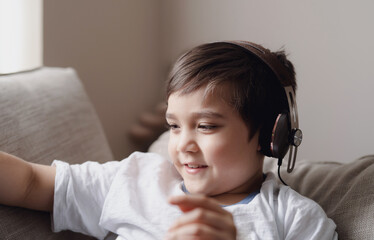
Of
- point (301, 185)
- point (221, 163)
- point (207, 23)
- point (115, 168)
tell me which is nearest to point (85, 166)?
point (115, 168)

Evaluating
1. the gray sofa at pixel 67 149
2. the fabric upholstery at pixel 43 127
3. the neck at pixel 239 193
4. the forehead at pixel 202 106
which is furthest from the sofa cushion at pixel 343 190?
the fabric upholstery at pixel 43 127

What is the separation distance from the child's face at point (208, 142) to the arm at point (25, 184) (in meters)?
0.28

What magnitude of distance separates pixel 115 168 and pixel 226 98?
31 centimetres

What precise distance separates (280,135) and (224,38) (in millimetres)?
1281

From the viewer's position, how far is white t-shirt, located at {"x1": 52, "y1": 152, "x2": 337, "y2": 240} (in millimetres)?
915

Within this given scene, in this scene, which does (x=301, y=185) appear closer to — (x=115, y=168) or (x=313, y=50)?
(x=115, y=168)

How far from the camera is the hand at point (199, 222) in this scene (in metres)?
0.68

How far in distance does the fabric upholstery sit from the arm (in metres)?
0.03

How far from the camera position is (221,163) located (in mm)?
959

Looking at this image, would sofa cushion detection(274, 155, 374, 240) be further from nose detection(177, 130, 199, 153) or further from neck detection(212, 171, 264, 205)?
nose detection(177, 130, 199, 153)

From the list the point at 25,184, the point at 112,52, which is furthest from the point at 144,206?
the point at 112,52

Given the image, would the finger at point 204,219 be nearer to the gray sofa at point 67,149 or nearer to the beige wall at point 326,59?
the gray sofa at point 67,149

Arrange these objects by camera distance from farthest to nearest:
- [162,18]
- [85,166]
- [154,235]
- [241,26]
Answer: [162,18] → [241,26] → [85,166] → [154,235]

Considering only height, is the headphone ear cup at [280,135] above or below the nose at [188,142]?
above
